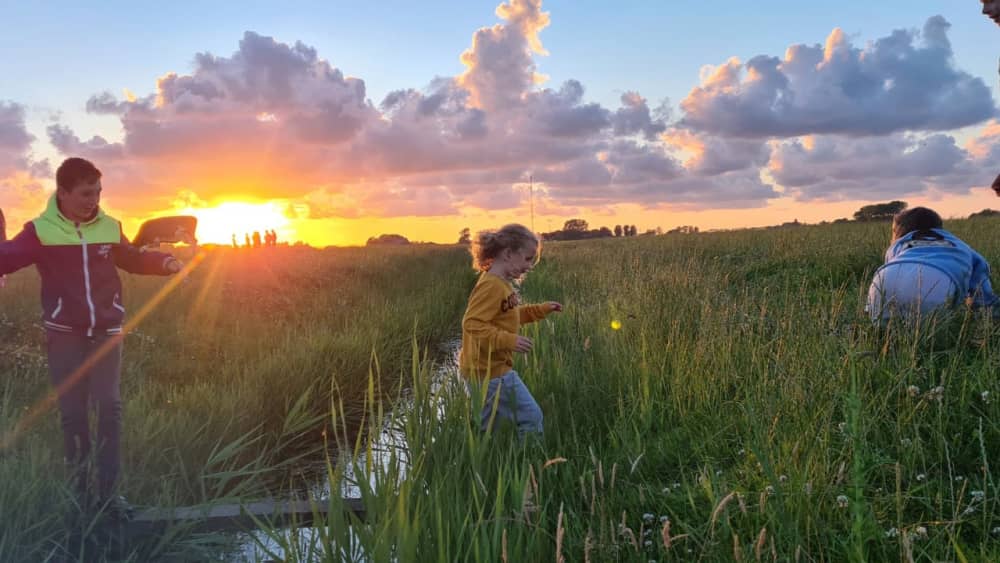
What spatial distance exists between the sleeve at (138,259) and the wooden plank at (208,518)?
1424 mm

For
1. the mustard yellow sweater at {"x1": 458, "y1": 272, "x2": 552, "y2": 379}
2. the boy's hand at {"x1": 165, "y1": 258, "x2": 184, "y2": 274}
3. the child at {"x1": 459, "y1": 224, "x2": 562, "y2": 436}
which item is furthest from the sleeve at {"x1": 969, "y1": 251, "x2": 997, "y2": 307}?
the boy's hand at {"x1": 165, "y1": 258, "x2": 184, "y2": 274}

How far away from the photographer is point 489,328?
387 centimetres

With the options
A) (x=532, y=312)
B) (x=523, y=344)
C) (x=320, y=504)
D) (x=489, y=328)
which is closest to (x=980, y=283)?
(x=532, y=312)

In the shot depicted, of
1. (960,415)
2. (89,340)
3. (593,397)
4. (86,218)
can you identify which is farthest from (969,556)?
(86,218)

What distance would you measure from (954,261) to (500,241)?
13.5ft

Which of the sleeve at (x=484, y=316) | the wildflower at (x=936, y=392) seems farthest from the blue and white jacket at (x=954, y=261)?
the sleeve at (x=484, y=316)

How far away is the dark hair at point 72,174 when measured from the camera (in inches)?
135

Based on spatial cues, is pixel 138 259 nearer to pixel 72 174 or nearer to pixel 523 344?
Answer: pixel 72 174

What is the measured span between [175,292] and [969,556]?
33.8 feet

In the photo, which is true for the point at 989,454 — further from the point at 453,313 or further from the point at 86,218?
the point at 453,313

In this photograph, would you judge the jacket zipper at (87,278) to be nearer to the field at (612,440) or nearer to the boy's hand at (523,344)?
the field at (612,440)

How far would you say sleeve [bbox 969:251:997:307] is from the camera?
532 cm

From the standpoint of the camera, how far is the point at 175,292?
993 centimetres

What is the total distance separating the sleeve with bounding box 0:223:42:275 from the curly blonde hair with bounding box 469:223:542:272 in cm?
249
